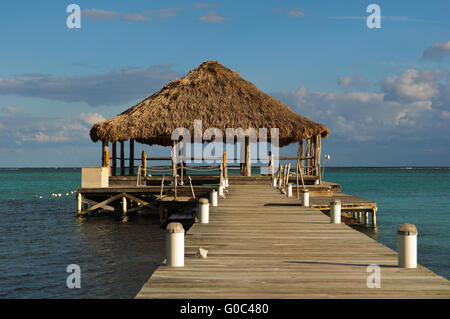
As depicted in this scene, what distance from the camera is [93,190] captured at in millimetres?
22000

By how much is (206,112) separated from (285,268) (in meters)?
18.7

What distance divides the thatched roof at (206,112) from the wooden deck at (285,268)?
1390 centimetres

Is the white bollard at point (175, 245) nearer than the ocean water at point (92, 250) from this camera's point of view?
Yes

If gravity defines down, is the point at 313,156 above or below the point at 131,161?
above

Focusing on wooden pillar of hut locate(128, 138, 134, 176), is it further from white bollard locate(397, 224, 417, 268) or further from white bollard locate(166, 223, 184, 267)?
white bollard locate(397, 224, 417, 268)

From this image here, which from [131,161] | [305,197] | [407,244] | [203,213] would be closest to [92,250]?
[203,213]

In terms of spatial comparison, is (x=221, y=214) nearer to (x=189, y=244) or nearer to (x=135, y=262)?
(x=135, y=262)

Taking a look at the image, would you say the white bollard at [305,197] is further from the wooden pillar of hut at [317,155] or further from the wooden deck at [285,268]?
the wooden pillar of hut at [317,155]

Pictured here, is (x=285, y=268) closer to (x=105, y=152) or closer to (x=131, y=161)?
(x=105, y=152)

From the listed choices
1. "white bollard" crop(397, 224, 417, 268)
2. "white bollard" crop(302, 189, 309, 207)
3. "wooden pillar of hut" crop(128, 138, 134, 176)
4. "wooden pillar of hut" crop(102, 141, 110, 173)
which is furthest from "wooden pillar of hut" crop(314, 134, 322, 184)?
"white bollard" crop(397, 224, 417, 268)

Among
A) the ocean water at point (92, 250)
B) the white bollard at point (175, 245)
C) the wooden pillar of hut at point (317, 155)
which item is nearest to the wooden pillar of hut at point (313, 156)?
the wooden pillar of hut at point (317, 155)

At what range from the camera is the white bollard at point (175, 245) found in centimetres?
606

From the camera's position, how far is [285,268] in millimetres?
6188
